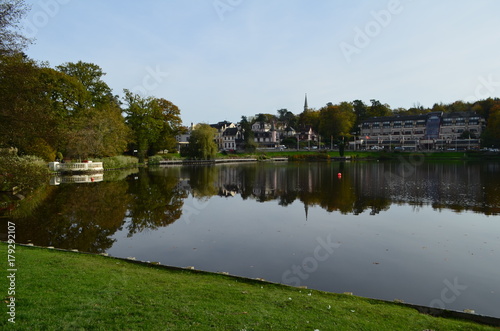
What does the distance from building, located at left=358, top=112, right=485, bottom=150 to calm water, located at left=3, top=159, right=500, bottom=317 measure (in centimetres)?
9799

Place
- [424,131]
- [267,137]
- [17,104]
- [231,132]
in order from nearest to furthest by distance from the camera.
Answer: [17,104] < [424,131] < [231,132] < [267,137]

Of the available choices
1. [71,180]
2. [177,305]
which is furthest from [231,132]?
[177,305]

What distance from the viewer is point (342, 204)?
71.1ft

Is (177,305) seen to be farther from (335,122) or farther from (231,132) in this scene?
(231,132)

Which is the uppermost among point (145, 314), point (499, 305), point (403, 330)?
point (145, 314)

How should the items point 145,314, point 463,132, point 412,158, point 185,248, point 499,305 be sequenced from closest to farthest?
point 145,314, point 499,305, point 185,248, point 412,158, point 463,132

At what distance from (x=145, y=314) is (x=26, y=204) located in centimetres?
1958

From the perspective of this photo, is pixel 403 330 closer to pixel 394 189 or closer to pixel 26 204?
pixel 26 204

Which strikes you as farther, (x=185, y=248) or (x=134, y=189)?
(x=134, y=189)

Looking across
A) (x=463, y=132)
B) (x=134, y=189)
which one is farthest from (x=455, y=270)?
(x=463, y=132)

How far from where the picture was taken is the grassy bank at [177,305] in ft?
17.6

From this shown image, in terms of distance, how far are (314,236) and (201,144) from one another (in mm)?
63460

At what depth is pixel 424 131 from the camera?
120m

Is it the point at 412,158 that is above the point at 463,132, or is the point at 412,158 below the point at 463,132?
below
